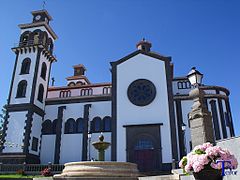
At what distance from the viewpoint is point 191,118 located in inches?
366

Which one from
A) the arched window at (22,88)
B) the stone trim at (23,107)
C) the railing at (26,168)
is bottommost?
the railing at (26,168)

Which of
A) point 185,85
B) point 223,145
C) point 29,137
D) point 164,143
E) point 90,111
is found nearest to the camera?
point 223,145

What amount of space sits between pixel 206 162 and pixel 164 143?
2080cm

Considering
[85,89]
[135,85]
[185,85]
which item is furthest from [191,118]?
[85,89]

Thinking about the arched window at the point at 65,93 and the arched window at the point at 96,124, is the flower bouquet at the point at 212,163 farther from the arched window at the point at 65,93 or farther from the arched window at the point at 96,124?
the arched window at the point at 65,93

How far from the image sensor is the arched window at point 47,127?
31464 mm

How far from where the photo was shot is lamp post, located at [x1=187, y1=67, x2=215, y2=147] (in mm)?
8578

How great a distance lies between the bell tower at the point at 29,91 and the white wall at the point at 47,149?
556mm

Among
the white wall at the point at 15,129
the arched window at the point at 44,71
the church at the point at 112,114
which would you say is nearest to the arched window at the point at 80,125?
the church at the point at 112,114

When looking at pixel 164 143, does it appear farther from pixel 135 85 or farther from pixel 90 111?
pixel 90 111

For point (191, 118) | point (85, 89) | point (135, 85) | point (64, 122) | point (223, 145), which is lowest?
point (223, 145)

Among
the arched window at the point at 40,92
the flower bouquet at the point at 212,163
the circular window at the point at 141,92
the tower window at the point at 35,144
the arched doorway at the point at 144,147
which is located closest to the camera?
the flower bouquet at the point at 212,163

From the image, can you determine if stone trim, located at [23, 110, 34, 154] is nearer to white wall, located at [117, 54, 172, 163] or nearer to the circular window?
white wall, located at [117, 54, 172, 163]

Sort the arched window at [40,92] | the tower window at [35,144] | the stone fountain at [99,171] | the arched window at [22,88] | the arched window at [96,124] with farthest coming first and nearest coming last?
the arched window at [40,92] < the arched window at [22,88] < the arched window at [96,124] < the tower window at [35,144] < the stone fountain at [99,171]
